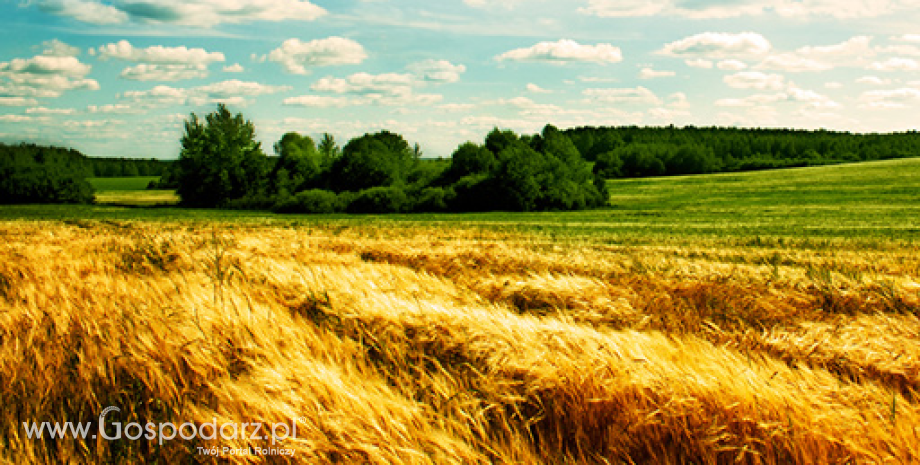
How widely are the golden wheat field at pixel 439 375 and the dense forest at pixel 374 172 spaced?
46.7 m

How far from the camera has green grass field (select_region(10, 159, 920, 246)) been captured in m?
24.7

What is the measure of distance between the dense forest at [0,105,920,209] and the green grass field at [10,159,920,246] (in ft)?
16.2

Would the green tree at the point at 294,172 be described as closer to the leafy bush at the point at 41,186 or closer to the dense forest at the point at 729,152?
the leafy bush at the point at 41,186

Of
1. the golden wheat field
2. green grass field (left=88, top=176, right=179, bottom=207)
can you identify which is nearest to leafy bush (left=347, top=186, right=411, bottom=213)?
green grass field (left=88, top=176, right=179, bottom=207)

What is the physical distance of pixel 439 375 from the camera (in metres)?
3.07

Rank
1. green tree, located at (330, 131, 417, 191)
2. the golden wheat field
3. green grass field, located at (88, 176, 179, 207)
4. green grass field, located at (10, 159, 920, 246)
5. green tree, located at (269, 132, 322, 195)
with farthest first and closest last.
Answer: green grass field, located at (88, 176, 179, 207)
green tree, located at (269, 132, 322, 195)
green tree, located at (330, 131, 417, 191)
green grass field, located at (10, 159, 920, 246)
the golden wheat field

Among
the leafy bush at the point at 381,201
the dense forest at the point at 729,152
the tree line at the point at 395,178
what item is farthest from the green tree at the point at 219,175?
the dense forest at the point at 729,152

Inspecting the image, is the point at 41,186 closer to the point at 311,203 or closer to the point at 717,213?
the point at 311,203

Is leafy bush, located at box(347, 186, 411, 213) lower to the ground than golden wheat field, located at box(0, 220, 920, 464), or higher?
lower

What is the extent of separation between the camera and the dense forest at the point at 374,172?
52.4m

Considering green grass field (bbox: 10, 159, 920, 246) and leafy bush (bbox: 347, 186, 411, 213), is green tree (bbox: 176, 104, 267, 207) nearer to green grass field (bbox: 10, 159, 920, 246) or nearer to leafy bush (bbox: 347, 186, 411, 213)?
green grass field (bbox: 10, 159, 920, 246)

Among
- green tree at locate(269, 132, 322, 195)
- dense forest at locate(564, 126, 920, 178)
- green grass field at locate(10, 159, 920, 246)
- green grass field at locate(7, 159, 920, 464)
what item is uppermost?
dense forest at locate(564, 126, 920, 178)

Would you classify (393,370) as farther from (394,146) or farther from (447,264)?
(394,146)

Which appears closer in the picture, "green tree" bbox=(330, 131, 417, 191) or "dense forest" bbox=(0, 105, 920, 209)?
"dense forest" bbox=(0, 105, 920, 209)
